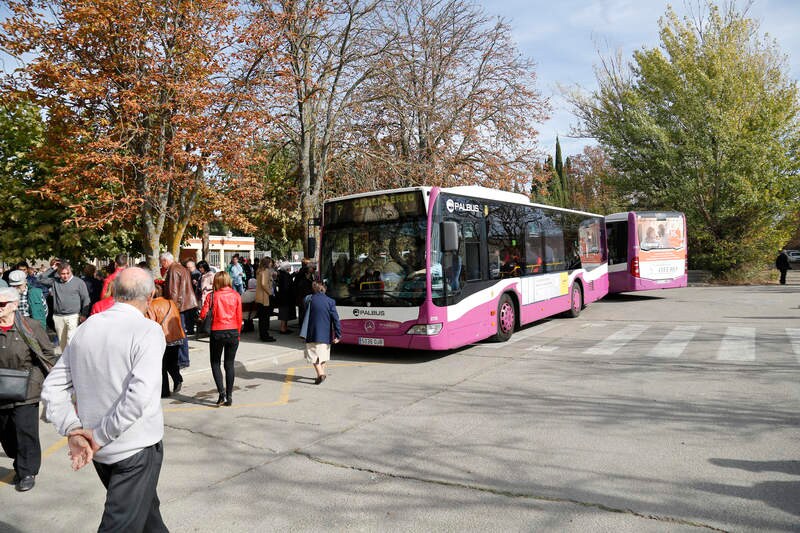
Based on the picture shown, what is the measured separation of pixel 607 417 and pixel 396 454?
2.44m

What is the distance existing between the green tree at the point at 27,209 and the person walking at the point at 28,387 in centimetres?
1667

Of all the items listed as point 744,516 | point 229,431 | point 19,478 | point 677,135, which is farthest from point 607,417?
point 677,135

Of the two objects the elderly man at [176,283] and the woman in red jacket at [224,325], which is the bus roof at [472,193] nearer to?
the elderly man at [176,283]

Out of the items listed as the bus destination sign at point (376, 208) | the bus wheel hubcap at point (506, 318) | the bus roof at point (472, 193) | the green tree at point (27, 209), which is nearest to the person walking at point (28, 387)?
the bus destination sign at point (376, 208)

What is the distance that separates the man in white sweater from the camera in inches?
107

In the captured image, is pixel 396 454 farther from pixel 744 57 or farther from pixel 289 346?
pixel 744 57

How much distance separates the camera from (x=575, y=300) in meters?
15.8

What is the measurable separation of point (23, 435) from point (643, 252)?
1926cm

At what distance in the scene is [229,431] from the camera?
20.5 ft

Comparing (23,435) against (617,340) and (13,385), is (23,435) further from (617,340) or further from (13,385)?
(617,340)

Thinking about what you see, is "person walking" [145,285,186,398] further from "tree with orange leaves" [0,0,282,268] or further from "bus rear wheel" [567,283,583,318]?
"bus rear wheel" [567,283,583,318]

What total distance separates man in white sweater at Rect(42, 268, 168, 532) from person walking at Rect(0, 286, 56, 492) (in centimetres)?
230

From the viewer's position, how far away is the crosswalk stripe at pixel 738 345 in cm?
931

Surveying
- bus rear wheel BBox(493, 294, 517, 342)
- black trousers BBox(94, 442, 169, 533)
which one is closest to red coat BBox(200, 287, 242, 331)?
black trousers BBox(94, 442, 169, 533)
